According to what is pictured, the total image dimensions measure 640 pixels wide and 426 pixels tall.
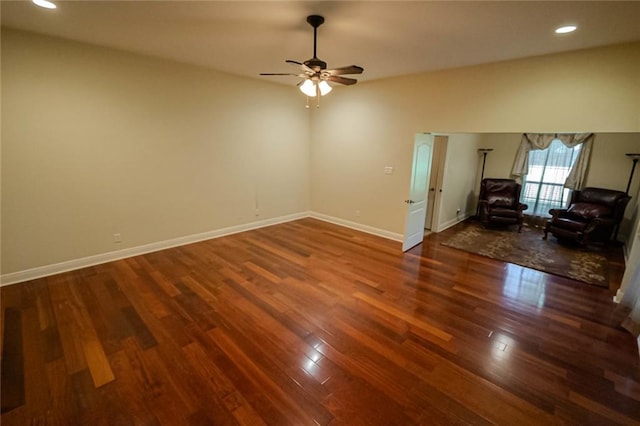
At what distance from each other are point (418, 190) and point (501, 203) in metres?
2.83

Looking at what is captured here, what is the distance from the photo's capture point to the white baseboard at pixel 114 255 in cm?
331

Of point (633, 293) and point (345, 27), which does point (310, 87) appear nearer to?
point (345, 27)

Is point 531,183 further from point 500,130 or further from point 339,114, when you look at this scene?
point 339,114

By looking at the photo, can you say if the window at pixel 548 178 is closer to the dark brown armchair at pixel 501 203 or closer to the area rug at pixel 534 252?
the dark brown armchair at pixel 501 203

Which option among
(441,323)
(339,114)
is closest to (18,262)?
(441,323)

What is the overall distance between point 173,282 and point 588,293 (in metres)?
5.10

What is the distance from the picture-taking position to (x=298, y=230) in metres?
5.57

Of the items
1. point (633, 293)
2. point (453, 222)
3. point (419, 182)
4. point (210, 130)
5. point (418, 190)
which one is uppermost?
point (210, 130)

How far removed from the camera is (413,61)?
3.70 metres

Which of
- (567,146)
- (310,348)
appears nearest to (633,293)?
(310,348)

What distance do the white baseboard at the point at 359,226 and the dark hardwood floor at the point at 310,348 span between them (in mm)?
1299

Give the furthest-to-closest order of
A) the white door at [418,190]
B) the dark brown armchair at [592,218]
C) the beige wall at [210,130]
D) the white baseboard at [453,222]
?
the white baseboard at [453,222]
the dark brown armchair at [592,218]
the white door at [418,190]
the beige wall at [210,130]

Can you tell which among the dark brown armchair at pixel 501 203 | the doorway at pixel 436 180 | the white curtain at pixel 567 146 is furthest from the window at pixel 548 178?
the doorway at pixel 436 180

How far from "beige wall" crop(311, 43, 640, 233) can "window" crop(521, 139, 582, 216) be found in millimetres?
1057
